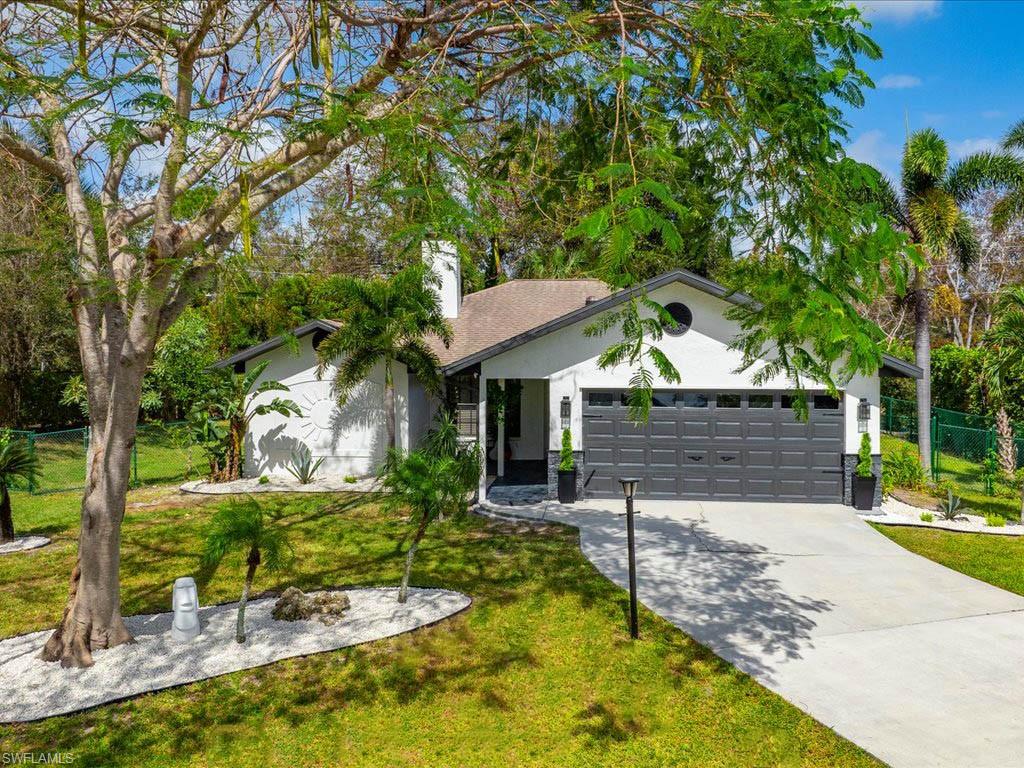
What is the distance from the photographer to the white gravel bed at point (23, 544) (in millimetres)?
10242

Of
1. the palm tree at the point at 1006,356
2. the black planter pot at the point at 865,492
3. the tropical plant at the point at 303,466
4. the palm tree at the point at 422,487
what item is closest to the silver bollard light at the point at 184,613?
the palm tree at the point at 422,487

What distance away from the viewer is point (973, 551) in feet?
33.7

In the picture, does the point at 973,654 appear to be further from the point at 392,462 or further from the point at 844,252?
the point at 392,462

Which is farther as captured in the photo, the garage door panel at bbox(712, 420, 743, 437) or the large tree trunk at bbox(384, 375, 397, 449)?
the large tree trunk at bbox(384, 375, 397, 449)

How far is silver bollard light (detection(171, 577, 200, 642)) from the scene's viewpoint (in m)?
6.69

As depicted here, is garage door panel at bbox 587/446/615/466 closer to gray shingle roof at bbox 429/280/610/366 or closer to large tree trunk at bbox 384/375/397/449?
gray shingle roof at bbox 429/280/610/366

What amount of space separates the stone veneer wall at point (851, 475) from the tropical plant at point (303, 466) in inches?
468

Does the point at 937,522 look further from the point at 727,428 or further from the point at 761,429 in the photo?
the point at 727,428

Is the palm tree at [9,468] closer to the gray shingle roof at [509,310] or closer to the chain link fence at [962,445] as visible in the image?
the gray shingle roof at [509,310]

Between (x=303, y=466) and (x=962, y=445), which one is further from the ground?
(x=962, y=445)

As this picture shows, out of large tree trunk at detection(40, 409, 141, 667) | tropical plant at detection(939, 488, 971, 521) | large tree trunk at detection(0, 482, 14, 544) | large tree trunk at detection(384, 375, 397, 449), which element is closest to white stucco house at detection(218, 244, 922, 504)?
tropical plant at detection(939, 488, 971, 521)

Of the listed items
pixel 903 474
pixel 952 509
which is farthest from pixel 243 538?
pixel 903 474

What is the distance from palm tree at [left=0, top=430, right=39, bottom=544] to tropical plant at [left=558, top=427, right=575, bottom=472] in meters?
9.30

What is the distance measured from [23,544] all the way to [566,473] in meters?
9.52
